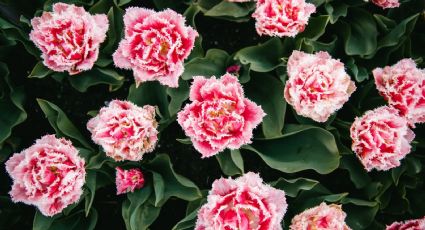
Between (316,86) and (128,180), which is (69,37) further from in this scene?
(316,86)

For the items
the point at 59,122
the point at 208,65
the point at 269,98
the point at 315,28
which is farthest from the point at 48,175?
the point at 315,28

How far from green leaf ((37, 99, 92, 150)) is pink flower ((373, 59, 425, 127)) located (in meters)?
0.93

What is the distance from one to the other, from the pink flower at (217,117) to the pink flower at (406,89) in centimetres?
44

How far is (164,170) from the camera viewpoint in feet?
4.66

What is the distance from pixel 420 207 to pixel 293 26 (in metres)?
0.76

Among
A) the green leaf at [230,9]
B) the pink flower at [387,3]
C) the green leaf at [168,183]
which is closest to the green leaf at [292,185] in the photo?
the green leaf at [168,183]

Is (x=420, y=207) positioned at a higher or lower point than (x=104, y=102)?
lower

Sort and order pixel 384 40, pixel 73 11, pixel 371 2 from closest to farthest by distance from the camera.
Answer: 1. pixel 73 11
2. pixel 384 40
3. pixel 371 2

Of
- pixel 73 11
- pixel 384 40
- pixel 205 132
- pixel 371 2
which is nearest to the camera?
pixel 205 132

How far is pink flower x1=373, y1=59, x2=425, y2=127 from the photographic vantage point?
1.38 metres

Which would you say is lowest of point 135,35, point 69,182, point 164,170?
point 164,170

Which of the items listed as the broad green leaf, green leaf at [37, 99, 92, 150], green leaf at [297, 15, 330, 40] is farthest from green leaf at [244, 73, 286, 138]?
the broad green leaf

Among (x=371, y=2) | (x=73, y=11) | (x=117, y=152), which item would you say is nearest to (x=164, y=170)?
(x=117, y=152)

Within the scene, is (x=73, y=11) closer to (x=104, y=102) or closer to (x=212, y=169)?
(x=104, y=102)
